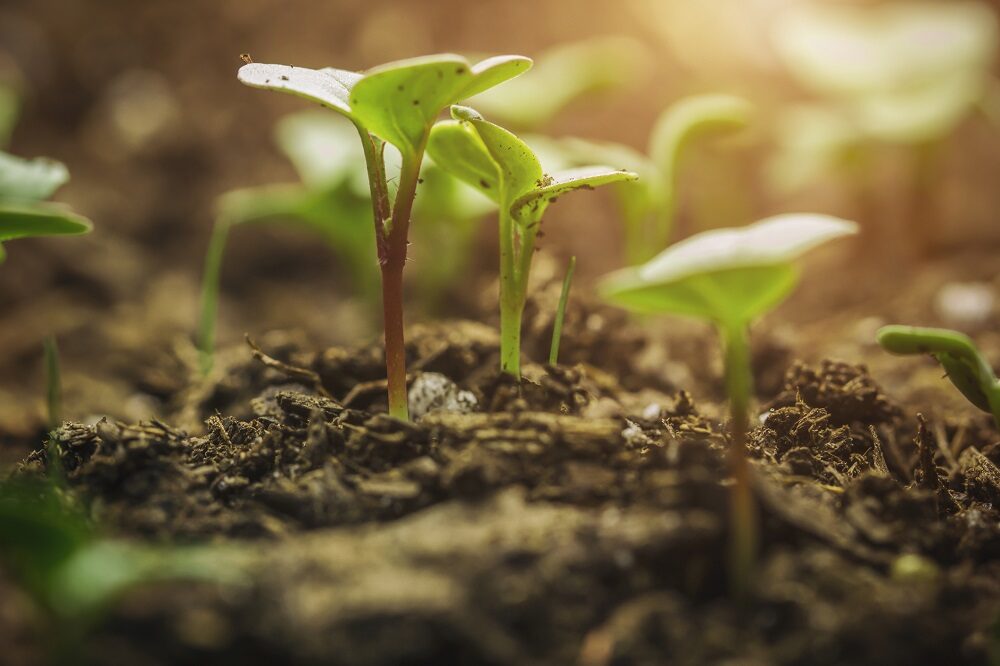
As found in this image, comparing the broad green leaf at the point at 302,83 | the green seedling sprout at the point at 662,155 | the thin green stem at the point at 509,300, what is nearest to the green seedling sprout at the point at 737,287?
the thin green stem at the point at 509,300

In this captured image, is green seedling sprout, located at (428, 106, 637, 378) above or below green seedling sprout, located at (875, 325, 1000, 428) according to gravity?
above

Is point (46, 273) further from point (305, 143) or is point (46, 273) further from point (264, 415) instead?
point (264, 415)

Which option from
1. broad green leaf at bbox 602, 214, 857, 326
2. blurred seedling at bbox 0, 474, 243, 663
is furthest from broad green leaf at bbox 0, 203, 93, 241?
broad green leaf at bbox 602, 214, 857, 326

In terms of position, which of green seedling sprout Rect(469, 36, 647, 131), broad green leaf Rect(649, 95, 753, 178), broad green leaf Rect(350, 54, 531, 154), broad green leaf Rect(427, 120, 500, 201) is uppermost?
green seedling sprout Rect(469, 36, 647, 131)

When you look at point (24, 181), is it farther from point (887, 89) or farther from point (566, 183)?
point (887, 89)

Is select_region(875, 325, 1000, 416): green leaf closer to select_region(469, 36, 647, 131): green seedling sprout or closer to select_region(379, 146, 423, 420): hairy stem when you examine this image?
select_region(379, 146, 423, 420): hairy stem

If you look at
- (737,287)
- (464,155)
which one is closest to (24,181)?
(464,155)
